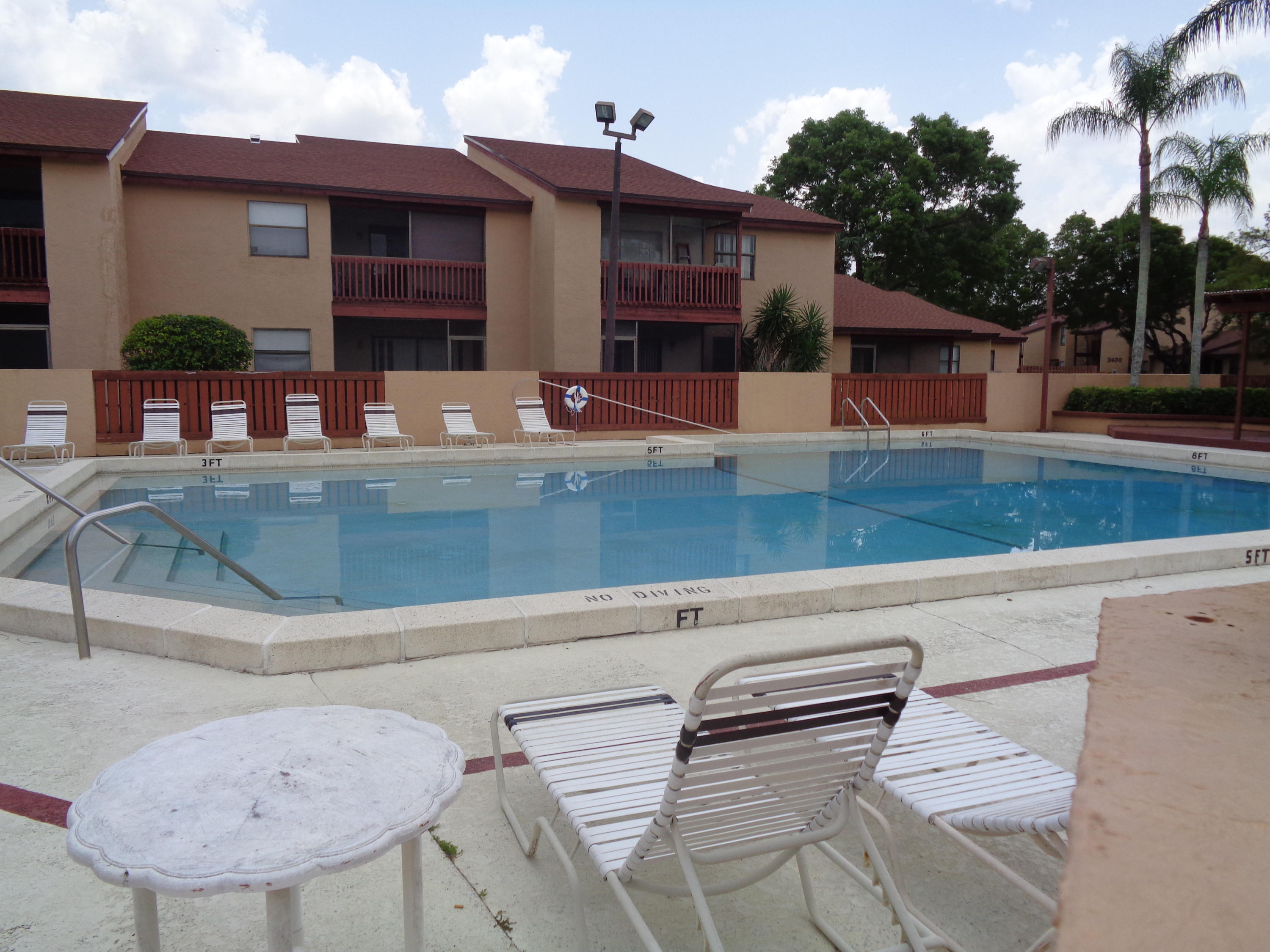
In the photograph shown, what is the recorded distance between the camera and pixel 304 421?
1536 centimetres

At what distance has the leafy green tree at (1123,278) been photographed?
3559cm

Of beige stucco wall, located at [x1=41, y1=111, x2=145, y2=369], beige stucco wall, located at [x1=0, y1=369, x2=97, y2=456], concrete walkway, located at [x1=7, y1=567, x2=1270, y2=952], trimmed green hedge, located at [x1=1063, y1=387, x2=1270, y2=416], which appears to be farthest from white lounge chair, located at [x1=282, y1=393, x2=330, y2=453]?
trimmed green hedge, located at [x1=1063, y1=387, x2=1270, y2=416]

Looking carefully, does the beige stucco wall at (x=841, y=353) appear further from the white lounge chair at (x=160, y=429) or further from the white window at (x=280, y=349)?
the white lounge chair at (x=160, y=429)

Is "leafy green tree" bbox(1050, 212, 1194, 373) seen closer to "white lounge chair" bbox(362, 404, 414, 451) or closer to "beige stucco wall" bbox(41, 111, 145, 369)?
"white lounge chair" bbox(362, 404, 414, 451)

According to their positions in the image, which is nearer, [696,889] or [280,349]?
[696,889]

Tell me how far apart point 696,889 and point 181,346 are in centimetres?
1595

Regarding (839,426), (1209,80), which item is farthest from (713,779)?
(1209,80)

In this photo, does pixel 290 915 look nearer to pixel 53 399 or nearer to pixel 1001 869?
pixel 1001 869

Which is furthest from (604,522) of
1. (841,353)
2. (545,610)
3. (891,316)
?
(891,316)

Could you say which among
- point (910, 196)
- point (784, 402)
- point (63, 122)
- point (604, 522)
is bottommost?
point (604, 522)

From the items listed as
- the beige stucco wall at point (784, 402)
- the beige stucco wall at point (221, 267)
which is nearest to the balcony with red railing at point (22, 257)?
the beige stucco wall at point (221, 267)

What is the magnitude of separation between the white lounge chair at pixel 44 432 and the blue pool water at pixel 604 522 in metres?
1.83

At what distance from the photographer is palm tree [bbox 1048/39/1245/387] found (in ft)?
77.5

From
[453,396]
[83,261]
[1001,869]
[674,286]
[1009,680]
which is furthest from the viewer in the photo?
[674,286]
